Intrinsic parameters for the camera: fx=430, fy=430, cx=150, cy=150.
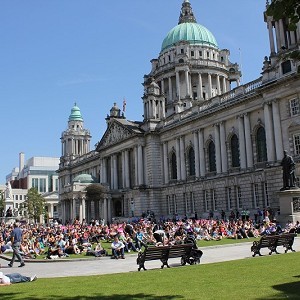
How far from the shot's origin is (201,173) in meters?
57.8

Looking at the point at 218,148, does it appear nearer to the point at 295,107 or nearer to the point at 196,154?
the point at 196,154

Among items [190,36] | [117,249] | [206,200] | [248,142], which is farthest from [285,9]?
[190,36]

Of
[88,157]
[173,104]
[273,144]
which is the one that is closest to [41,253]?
[273,144]

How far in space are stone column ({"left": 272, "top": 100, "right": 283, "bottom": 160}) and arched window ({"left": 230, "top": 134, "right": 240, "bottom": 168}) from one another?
26.8ft

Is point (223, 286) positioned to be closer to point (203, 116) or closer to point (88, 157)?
point (203, 116)

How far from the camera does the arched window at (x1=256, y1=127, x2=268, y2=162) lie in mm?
48500

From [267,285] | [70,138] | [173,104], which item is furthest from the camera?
[70,138]

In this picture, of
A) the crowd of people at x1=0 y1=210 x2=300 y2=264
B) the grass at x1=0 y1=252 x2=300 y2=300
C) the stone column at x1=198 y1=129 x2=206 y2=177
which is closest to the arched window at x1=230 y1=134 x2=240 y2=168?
the stone column at x1=198 y1=129 x2=206 y2=177

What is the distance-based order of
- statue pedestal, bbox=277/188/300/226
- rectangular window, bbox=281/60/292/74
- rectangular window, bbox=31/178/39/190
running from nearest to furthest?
1. statue pedestal, bbox=277/188/300/226
2. rectangular window, bbox=281/60/292/74
3. rectangular window, bbox=31/178/39/190

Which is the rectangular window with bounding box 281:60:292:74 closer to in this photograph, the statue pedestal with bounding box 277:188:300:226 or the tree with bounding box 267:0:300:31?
the statue pedestal with bounding box 277:188:300:226

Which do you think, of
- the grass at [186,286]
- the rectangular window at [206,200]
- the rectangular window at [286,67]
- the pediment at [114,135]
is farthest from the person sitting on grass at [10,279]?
the pediment at [114,135]

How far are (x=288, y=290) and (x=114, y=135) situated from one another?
66871 millimetres

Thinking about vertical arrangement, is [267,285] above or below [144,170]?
below

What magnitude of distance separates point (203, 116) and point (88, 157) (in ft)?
139
